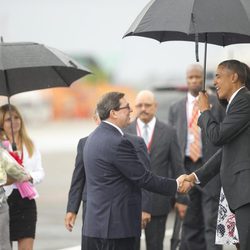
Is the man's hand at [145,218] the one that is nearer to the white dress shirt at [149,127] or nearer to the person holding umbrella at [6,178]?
the white dress shirt at [149,127]

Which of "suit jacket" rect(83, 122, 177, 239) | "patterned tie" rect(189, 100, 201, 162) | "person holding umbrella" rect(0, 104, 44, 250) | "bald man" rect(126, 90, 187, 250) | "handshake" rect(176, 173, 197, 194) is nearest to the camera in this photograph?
"suit jacket" rect(83, 122, 177, 239)

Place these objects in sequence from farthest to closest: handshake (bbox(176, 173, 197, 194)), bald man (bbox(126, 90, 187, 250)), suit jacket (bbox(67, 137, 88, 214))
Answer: bald man (bbox(126, 90, 187, 250))
suit jacket (bbox(67, 137, 88, 214))
handshake (bbox(176, 173, 197, 194))

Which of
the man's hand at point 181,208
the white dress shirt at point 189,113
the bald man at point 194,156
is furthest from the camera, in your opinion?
the white dress shirt at point 189,113

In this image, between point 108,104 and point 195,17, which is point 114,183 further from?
point 195,17

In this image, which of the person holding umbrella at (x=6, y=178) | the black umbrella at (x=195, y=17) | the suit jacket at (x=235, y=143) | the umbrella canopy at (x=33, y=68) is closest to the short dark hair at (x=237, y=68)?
the suit jacket at (x=235, y=143)

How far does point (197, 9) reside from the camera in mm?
7594

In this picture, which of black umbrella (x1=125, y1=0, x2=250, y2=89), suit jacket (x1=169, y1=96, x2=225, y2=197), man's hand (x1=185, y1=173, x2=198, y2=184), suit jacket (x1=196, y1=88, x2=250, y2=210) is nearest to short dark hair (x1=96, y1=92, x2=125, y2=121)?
black umbrella (x1=125, y1=0, x2=250, y2=89)

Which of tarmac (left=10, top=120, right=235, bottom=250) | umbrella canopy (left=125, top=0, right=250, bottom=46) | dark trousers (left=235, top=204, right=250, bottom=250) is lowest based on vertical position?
tarmac (left=10, top=120, right=235, bottom=250)

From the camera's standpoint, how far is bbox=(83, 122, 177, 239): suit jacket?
7.43 metres

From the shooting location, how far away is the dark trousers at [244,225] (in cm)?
750

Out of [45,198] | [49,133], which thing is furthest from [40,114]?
[45,198]

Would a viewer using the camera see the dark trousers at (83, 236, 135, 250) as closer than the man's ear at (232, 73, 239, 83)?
Yes

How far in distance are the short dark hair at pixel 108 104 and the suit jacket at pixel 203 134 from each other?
2727mm

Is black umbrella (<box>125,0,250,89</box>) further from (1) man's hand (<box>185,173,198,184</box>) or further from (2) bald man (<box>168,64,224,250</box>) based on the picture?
(2) bald man (<box>168,64,224,250</box>)
